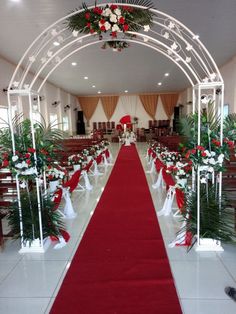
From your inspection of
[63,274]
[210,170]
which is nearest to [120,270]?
[63,274]

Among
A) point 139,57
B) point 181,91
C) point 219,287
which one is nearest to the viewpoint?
point 219,287

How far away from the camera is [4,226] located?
4168 mm

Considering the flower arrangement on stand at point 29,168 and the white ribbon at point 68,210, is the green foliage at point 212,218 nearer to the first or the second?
the flower arrangement on stand at point 29,168

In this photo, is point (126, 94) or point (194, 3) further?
point (126, 94)

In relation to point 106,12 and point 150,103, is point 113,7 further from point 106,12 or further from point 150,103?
point 150,103

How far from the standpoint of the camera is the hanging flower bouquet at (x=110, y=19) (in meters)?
2.83

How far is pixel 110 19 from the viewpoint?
111 inches

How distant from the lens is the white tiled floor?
229 centimetres

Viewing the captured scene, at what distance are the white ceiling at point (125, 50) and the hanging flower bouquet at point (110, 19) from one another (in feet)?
8.19

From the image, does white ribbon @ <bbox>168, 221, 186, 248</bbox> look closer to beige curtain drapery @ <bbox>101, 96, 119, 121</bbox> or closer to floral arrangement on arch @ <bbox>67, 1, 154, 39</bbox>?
floral arrangement on arch @ <bbox>67, 1, 154, 39</bbox>

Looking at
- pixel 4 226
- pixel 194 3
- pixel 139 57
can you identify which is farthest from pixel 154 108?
pixel 4 226

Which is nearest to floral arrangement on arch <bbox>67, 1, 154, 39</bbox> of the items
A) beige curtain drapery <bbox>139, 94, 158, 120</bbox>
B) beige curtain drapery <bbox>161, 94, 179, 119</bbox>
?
beige curtain drapery <bbox>139, 94, 158, 120</bbox>

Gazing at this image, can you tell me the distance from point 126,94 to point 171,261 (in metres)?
19.2

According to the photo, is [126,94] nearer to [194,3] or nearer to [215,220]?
[194,3]
